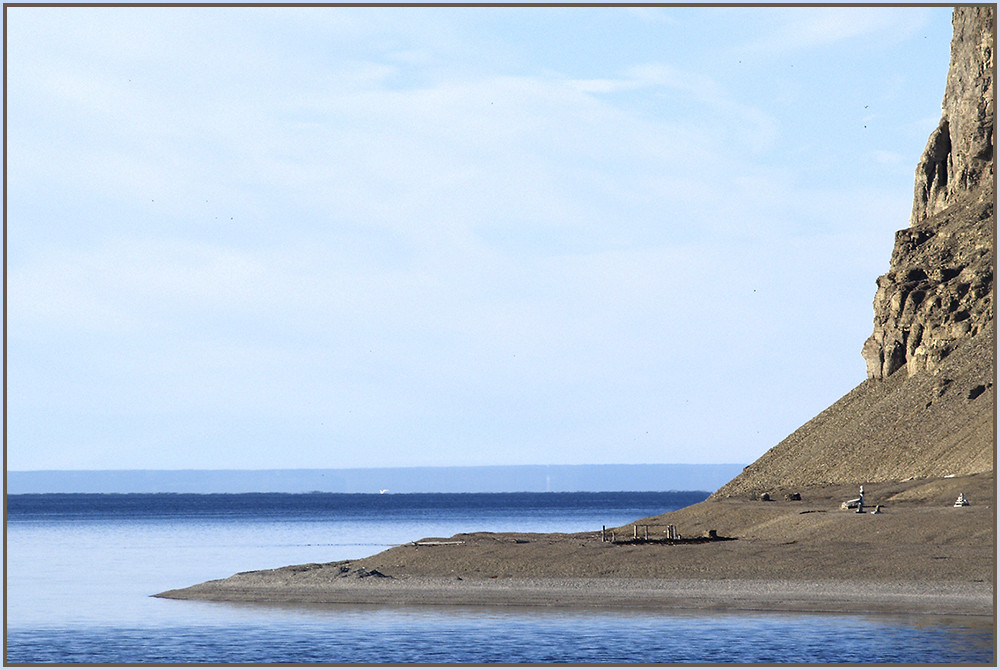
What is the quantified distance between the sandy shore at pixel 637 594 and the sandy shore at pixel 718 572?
6 cm

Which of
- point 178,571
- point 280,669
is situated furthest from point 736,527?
point 280,669

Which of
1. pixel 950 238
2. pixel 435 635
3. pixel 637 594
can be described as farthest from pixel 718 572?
pixel 950 238

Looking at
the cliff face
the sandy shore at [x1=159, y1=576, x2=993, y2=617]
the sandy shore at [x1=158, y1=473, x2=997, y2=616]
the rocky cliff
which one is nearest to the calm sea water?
the sandy shore at [x1=159, y1=576, x2=993, y2=617]

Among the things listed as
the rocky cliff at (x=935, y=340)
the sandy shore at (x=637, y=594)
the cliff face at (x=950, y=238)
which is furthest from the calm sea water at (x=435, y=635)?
the cliff face at (x=950, y=238)

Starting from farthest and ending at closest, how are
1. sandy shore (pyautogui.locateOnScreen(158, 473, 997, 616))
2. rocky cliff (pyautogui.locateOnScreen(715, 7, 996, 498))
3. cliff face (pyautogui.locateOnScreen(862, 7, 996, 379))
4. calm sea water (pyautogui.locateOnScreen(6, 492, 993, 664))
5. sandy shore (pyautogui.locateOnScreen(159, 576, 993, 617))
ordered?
1. cliff face (pyautogui.locateOnScreen(862, 7, 996, 379))
2. rocky cliff (pyautogui.locateOnScreen(715, 7, 996, 498))
3. sandy shore (pyautogui.locateOnScreen(158, 473, 997, 616))
4. sandy shore (pyautogui.locateOnScreen(159, 576, 993, 617))
5. calm sea water (pyautogui.locateOnScreen(6, 492, 993, 664))

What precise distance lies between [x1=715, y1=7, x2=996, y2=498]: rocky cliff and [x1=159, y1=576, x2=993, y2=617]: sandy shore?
3242cm

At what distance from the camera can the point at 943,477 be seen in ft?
253

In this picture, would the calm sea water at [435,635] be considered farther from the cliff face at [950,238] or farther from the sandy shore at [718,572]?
the cliff face at [950,238]

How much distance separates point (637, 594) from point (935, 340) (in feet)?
194

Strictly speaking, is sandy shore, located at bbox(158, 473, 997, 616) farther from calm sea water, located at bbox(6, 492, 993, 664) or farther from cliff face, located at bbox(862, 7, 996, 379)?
cliff face, located at bbox(862, 7, 996, 379)

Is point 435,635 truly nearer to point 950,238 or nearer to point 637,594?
point 637,594

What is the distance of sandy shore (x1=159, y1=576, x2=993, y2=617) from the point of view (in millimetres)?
43562

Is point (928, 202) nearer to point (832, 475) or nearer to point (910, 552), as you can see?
point (832, 475)

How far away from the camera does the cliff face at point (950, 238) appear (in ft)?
326
